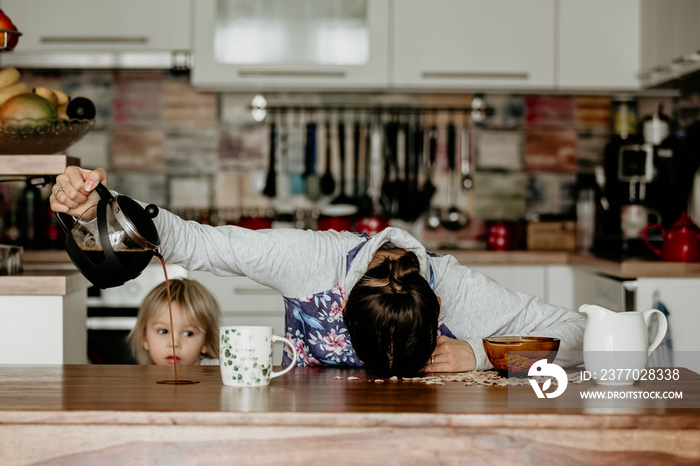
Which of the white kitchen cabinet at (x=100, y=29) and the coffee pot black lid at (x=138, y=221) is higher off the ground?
the white kitchen cabinet at (x=100, y=29)

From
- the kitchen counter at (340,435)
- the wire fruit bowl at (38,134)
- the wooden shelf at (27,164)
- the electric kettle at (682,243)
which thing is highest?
the wire fruit bowl at (38,134)

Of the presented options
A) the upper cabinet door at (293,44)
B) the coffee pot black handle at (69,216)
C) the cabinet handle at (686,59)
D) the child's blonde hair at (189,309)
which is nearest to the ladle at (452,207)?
the upper cabinet door at (293,44)

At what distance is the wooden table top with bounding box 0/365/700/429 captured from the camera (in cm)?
97

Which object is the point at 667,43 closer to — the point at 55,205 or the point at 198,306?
the point at 198,306

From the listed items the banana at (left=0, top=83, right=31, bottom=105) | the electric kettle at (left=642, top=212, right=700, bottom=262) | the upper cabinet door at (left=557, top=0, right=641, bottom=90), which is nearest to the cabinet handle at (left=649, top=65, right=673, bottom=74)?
the upper cabinet door at (left=557, top=0, right=641, bottom=90)

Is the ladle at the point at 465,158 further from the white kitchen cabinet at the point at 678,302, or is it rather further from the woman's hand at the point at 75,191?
the woman's hand at the point at 75,191

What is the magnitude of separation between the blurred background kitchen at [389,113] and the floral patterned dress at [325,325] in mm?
1663

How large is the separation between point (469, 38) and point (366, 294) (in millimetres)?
2110

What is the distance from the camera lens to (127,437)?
3.19 ft

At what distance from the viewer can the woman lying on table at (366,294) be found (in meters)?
1.18

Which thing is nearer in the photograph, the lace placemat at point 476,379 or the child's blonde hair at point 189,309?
the lace placemat at point 476,379

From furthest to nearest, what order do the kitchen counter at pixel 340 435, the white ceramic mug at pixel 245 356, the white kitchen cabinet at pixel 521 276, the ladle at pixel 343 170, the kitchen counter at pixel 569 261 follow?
the ladle at pixel 343 170 → the white kitchen cabinet at pixel 521 276 → the kitchen counter at pixel 569 261 → the white ceramic mug at pixel 245 356 → the kitchen counter at pixel 340 435

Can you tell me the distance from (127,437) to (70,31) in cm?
243

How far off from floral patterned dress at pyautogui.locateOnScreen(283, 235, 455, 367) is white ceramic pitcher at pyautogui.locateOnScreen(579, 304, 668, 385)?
43cm
